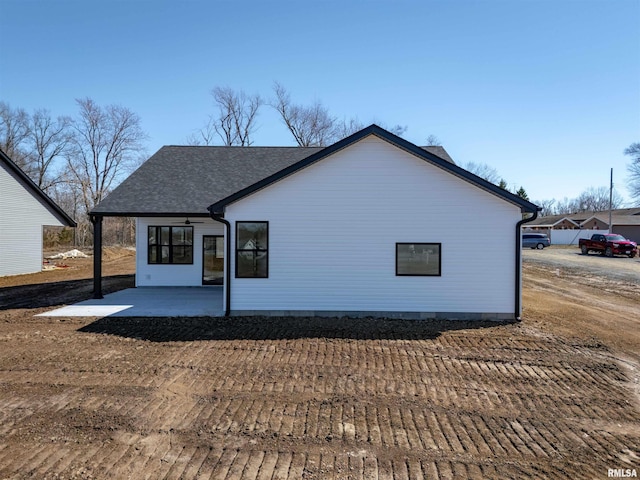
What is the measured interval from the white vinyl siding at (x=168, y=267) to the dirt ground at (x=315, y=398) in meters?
4.95

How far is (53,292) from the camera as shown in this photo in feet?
46.5

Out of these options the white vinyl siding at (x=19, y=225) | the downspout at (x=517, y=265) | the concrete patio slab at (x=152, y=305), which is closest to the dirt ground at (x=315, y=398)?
the downspout at (x=517, y=265)

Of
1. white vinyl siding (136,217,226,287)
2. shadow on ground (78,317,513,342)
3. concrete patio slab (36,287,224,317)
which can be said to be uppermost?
white vinyl siding (136,217,226,287)

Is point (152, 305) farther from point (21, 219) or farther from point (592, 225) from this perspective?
point (592, 225)

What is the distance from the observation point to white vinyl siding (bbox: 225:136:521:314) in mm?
9828

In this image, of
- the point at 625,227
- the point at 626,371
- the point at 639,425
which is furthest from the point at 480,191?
the point at 625,227

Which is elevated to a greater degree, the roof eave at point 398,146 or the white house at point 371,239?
the roof eave at point 398,146

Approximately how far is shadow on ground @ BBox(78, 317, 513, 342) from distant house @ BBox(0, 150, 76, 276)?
13.6 meters

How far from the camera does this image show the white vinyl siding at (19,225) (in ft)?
61.4

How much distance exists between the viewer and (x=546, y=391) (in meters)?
5.72

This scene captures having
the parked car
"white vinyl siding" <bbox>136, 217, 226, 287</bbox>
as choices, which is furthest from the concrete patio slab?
the parked car

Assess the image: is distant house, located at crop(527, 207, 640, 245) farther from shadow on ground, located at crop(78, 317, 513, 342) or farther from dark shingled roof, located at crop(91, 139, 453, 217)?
shadow on ground, located at crop(78, 317, 513, 342)

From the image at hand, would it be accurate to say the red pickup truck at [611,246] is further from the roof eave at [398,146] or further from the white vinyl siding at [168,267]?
the white vinyl siding at [168,267]

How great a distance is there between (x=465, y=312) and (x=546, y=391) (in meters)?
4.19
